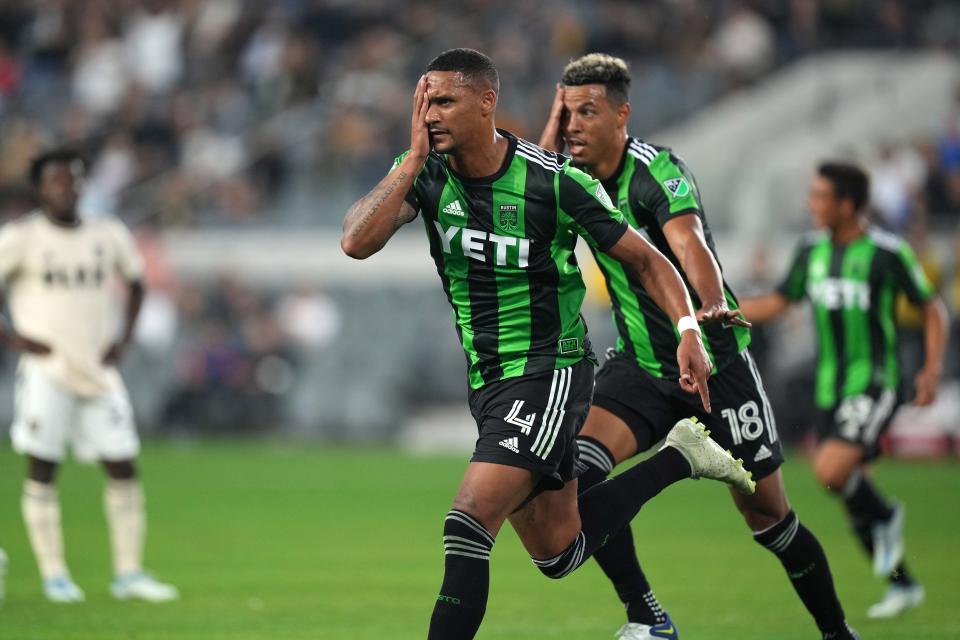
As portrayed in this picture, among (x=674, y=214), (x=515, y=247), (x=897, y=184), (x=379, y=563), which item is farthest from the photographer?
(x=897, y=184)

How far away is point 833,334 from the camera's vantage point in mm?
10578

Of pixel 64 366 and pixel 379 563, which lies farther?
pixel 379 563

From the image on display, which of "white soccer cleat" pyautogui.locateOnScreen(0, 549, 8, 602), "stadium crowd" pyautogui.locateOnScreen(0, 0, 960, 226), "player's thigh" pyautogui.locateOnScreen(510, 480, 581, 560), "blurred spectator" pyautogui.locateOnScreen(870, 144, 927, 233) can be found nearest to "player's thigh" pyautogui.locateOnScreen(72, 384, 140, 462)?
"white soccer cleat" pyautogui.locateOnScreen(0, 549, 8, 602)

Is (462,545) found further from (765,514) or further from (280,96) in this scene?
(280,96)

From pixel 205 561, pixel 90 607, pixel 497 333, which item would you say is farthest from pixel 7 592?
pixel 497 333

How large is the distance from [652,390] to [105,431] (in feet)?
14.1

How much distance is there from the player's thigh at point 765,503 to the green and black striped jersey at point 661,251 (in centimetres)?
62

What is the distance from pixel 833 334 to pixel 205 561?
16.8 ft

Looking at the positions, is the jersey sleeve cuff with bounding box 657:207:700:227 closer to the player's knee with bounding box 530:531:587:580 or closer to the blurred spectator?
the player's knee with bounding box 530:531:587:580

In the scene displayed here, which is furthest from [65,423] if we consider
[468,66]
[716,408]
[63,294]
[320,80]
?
[320,80]

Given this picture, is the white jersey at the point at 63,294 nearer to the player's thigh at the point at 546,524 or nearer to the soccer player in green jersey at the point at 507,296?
the soccer player in green jersey at the point at 507,296

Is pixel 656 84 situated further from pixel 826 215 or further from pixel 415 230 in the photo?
pixel 826 215

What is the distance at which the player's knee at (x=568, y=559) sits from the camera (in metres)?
6.92

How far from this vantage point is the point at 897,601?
31.5 feet
